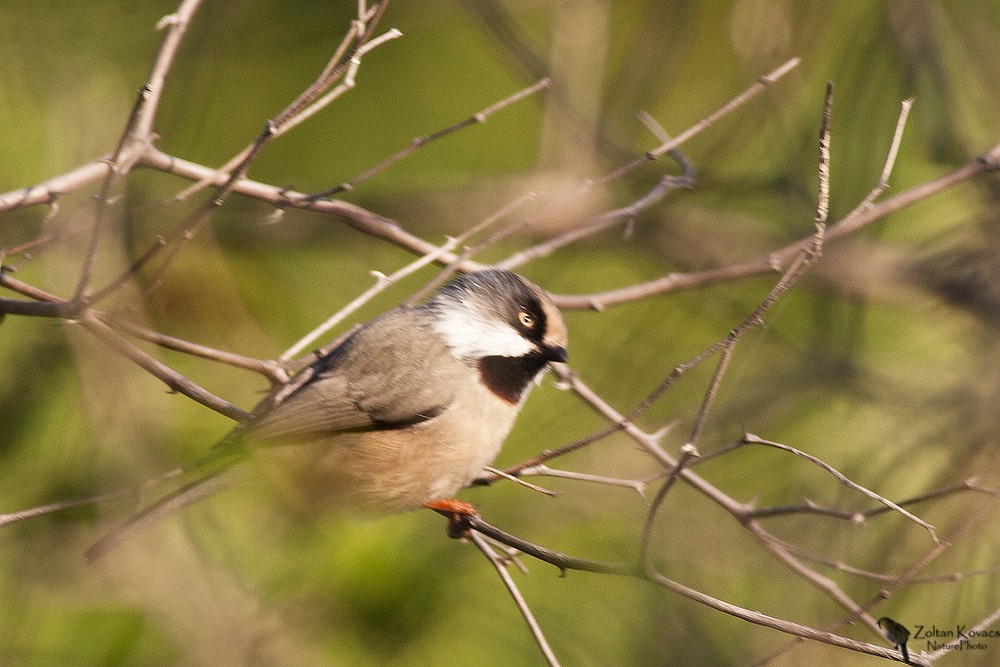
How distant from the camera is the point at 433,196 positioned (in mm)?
6641

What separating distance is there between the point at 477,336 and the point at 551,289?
2337 mm

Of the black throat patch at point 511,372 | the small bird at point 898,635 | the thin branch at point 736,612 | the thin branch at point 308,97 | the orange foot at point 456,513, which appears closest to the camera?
the thin branch at point 736,612

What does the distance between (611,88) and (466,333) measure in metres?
3.38

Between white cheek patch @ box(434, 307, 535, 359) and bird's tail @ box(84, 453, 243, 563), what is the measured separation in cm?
110

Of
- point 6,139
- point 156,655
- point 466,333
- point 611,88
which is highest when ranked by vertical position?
point 611,88

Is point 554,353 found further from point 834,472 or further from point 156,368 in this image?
point 156,368

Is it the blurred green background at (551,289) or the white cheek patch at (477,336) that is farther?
the white cheek patch at (477,336)

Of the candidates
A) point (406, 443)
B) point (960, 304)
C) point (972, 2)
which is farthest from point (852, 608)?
point (972, 2)

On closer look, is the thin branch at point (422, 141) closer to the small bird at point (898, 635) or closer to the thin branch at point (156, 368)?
the thin branch at point (156, 368)

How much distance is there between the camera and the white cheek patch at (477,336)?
4.22 metres

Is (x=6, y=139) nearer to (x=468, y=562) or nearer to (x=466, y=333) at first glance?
(x=466, y=333)

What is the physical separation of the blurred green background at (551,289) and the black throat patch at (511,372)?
72 centimetres

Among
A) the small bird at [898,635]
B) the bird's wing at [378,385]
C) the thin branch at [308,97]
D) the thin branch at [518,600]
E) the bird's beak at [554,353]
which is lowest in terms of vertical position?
the thin branch at [518,600]

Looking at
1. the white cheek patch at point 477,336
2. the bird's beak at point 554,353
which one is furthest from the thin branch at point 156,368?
the bird's beak at point 554,353
